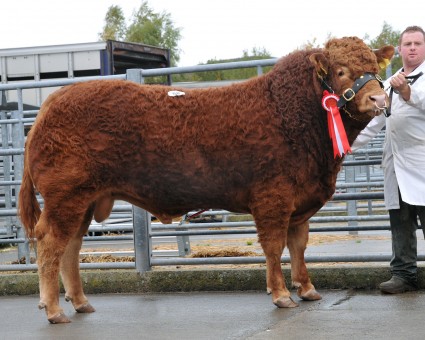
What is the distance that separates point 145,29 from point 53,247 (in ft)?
152

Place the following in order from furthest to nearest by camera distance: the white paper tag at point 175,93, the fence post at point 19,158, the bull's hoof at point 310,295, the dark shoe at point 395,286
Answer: the fence post at point 19,158, the dark shoe at point 395,286, the bull's hoof at point 310,295, the white paper tag at point 175,93

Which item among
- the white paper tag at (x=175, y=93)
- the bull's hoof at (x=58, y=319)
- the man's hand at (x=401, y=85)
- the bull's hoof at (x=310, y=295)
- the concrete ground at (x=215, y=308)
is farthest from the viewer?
the bull's hoof at (x=310, y=295)

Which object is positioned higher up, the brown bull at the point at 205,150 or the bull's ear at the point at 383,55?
the bull's ear at the point at 383,55

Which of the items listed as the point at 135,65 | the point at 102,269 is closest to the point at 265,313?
the point at 102,269

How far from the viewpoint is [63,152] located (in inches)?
250

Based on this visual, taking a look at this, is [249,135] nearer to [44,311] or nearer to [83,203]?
[83,203]

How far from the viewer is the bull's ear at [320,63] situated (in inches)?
246

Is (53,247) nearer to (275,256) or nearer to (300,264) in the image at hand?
(275,256)

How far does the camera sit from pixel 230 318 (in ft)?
20.1

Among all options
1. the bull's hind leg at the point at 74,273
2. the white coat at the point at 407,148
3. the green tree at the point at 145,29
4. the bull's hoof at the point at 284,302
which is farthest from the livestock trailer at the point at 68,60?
the green tree at the point at 145,29

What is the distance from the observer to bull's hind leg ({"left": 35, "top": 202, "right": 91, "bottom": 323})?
630cm

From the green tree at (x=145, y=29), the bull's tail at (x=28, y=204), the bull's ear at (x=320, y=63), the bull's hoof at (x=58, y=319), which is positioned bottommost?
the bull's hoof at (x=58, y=319)

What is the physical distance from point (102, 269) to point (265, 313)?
7.89ft

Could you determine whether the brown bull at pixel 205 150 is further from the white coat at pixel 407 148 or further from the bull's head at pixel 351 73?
the white coat at pixel 407 148
